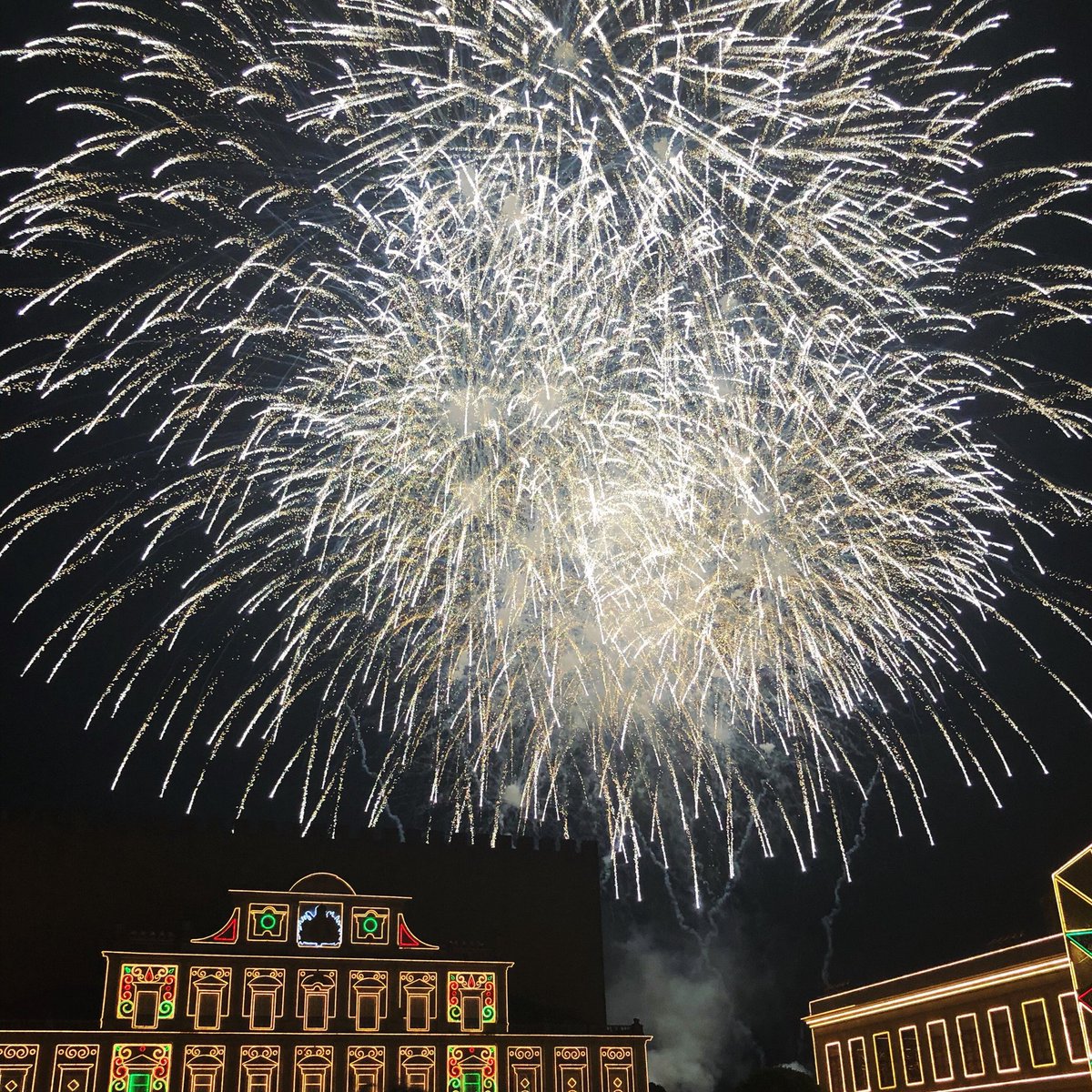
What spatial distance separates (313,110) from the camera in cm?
1950

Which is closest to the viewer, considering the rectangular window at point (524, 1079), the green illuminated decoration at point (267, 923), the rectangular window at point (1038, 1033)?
the rectangular window at point (1038, 1033)

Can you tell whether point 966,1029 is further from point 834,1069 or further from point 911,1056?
point 834,1069

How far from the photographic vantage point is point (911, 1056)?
3759 centimetres

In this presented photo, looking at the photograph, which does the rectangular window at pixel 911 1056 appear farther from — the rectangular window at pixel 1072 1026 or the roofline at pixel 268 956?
the roofline at pixel 268 956

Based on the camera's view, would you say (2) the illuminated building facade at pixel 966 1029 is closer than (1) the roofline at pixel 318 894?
Yes

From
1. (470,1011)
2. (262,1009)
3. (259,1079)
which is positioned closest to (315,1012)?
(262,1009)

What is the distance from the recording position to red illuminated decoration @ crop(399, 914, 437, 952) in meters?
36.6

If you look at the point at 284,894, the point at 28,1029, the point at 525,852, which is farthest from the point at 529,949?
the point at 28,1029

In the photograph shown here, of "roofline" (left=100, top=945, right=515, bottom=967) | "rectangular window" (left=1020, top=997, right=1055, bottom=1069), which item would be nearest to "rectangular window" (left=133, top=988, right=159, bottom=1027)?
"roofline" (left=100, top=945, right=515, bottom=967)

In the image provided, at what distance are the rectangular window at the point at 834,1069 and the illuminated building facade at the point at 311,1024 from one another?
8.68 meters

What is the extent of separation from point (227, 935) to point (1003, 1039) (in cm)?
2223

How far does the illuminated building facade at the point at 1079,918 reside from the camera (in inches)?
909

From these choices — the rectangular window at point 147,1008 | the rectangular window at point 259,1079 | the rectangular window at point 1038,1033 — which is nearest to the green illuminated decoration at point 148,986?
the rectangular window at point 147,1008

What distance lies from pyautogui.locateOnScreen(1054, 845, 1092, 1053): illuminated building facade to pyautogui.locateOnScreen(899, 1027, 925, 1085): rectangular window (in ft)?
48.3
